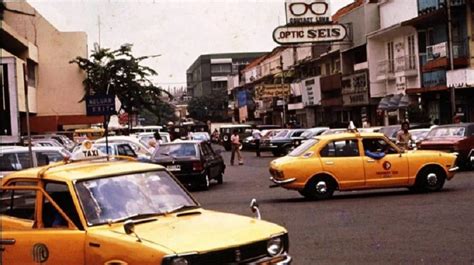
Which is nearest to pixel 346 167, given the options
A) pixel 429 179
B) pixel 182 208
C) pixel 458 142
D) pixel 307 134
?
pixel 429 179

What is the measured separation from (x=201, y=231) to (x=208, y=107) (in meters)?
126

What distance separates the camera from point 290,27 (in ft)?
149

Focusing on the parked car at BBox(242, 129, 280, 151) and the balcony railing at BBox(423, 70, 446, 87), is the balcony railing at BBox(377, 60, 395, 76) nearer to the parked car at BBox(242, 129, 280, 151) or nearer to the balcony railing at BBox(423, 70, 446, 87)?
the balcony railing at BBox(423, 70, 446, 87)

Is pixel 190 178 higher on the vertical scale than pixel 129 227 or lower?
lower

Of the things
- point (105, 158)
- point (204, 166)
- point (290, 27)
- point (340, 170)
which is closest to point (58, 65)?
point (290, 27)

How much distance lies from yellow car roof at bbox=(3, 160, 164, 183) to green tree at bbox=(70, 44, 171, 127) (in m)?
44.6

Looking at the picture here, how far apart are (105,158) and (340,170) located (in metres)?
9.23

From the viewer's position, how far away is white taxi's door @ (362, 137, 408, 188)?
54.6ft

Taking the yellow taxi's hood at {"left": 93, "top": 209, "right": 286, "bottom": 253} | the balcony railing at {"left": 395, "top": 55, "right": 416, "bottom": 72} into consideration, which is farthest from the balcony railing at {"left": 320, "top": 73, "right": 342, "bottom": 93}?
the yellow taxi's hood at {"left": 93, "top": 209, "right": 286, "bottom": 253}

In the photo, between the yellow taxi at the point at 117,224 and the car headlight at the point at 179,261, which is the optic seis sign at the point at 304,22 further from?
the car headlight at the point at 179,261

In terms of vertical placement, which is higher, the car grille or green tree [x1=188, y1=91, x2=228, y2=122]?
green tree [x1=188, y1=91, x2=228, y2=122]

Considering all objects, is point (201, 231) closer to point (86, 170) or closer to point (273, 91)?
point (86, 170)

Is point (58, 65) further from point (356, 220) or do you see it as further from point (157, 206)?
point (157, 206)

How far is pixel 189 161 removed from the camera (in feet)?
69.9
